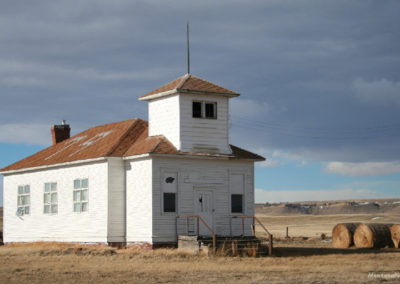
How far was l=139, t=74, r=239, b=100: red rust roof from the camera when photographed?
30844 millimetres

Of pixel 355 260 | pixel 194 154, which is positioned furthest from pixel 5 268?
pixel 355 260

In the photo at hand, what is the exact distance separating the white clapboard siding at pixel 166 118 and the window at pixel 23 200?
8305 millimetres

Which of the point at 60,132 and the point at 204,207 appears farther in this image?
the point at 60,132

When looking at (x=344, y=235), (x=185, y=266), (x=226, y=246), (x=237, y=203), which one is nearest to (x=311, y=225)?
(x=344, y=235)

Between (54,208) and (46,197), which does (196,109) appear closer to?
(54,208)

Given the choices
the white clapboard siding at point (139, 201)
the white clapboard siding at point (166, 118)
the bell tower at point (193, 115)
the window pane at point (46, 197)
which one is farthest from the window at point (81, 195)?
the bell tower at point (193, 115)

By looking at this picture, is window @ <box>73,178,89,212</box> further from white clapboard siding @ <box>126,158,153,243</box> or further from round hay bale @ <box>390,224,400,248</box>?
round hay bale @ <box>390,224,400,248</box>

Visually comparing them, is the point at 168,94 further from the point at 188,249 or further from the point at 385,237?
the point at 385,237

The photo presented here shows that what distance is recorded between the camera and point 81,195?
32.8 meters

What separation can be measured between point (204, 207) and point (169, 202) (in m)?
1.67

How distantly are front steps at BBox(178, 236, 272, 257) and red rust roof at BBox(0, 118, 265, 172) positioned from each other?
3656 millimetres

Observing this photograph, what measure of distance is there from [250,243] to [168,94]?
735 centimetres

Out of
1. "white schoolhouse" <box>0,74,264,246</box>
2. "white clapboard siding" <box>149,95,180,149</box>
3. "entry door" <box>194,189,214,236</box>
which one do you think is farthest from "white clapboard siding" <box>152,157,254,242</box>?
"white clapboard siding" <box>149,95,180,149</box>

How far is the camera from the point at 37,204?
35875mm
